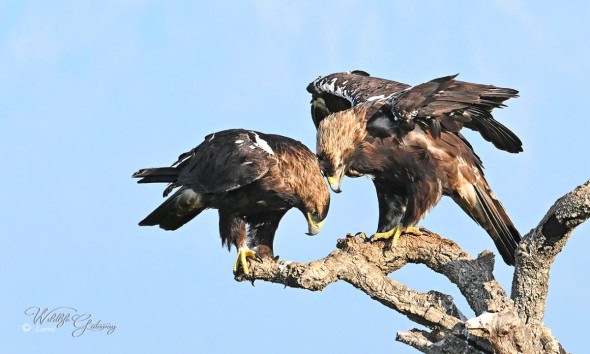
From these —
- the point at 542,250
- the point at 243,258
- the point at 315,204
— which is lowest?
the point at 542,250

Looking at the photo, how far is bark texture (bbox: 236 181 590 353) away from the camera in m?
7.73

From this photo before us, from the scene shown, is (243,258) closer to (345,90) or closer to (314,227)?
(314,227)

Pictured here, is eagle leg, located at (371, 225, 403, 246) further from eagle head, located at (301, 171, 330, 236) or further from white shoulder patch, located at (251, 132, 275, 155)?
white shoulder patch, located at (251, 132, 275, 155)

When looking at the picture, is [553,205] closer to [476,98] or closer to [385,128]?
[476,98]

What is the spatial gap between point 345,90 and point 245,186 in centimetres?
273

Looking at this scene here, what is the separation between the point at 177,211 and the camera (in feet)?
33.5

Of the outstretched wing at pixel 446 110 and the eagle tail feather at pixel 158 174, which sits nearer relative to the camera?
the outstretched wing at pixel 446 110

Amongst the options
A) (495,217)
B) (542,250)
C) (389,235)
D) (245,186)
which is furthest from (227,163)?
(542,250)

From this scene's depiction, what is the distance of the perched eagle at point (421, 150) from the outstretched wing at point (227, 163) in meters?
0.64

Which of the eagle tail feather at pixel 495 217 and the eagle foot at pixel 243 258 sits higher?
the eagle tail feather at pixel 495 217

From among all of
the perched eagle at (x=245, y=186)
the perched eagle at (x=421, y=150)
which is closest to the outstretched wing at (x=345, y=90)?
the perched eagle at (x=421, y=150)

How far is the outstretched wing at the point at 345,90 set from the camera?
38.3 feet

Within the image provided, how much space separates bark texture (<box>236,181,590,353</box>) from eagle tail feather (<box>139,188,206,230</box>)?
103cm

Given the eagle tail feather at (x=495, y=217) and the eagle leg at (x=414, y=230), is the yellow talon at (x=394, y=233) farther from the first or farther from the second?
the eagle tail feather at (x=495, y=217)
